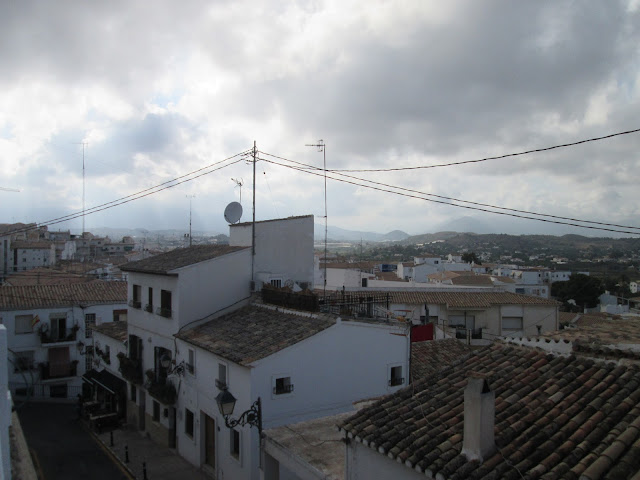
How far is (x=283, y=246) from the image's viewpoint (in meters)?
19.5

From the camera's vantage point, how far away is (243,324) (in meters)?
16.1

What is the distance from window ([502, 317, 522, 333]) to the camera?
3391 cm

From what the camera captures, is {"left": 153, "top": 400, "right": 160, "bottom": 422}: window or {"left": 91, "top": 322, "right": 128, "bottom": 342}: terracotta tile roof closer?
{"left": 153, "top": 400, "right": 160, "bottom": 422}: window

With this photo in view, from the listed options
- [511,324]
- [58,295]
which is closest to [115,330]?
[58,295]

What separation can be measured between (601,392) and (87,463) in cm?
1892

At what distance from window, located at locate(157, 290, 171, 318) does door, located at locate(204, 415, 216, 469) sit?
4339 mm

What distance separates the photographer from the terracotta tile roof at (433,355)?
1775cm

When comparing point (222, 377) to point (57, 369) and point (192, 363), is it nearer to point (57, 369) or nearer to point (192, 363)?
point (192, 363)

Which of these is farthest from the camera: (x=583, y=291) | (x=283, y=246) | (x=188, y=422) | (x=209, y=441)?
(x=583, y=291)

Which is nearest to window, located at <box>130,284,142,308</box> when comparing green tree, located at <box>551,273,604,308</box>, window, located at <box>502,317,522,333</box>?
window, located at <box>502,317,522,333</box>

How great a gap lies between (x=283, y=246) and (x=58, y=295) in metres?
18.8

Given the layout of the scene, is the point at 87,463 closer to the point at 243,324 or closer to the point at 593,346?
the point at 243,324

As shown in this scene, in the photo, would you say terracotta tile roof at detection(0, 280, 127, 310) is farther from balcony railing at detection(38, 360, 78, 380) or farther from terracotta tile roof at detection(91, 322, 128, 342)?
terracotta tile roof at detection(91, 322, 128, 342)

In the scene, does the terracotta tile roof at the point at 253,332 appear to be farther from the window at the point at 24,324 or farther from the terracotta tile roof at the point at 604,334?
the window at the point at 24,324
